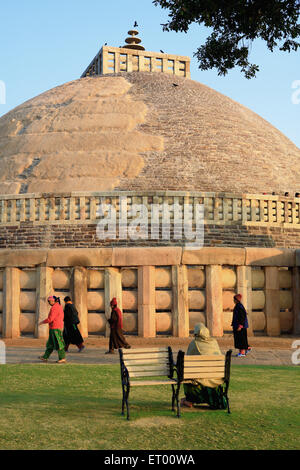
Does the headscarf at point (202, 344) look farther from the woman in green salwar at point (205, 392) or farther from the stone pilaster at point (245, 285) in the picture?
the stone pilaster at point (245, 285)

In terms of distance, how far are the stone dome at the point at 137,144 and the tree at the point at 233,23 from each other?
11893 millimetres

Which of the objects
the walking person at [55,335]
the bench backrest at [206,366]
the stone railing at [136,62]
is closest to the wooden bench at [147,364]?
the bench backrest at [206,366]

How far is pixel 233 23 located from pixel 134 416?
8739 millimetres

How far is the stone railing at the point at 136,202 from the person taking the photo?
16.9 meters

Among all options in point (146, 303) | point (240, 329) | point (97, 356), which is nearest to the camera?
point (240, 329)

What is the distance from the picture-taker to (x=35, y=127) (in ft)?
92.0

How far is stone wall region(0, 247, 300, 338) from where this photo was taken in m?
13.6

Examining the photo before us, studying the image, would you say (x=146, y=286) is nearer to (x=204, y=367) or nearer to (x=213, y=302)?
(x=213, y=302)

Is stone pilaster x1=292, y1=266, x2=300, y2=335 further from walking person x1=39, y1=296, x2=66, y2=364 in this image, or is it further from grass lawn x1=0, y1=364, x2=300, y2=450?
walking person x1=39, y1=296, x2=66, y2=364

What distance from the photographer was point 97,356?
11516 millimetres

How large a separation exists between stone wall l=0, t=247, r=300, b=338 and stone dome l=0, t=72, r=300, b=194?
10.1 m

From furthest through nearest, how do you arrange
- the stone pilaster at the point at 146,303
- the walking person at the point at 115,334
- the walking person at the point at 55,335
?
the stone pilaster at the point at 146,303, the walking person at the point at 115,334, the walking person at the point at 55,335

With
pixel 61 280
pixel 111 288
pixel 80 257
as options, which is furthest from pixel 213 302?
pixel 61 280
